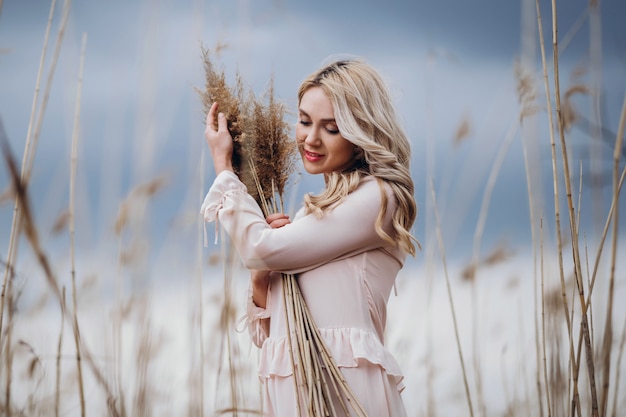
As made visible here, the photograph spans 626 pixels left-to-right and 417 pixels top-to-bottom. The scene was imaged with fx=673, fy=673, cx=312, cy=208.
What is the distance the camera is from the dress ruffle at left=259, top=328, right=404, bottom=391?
4.79ft

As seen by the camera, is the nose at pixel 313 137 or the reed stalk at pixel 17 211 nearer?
the reed stalk at pixel 17 211

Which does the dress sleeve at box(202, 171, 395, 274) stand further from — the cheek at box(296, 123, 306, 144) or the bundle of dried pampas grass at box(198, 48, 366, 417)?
the cheek at box(296, 123, 306, 144)

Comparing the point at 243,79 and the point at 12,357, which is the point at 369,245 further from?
the point at 12,357

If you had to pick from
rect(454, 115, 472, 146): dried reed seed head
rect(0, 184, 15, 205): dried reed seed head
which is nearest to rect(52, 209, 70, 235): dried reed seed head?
rect(0, 184, 15, 205): dried reed seed head

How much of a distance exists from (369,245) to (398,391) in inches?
13.6

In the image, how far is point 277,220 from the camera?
5.24 ft

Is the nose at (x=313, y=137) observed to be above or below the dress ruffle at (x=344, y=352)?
above

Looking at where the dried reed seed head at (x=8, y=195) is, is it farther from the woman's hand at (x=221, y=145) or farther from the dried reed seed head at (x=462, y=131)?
the dried reed seed head at (x=462, y=131)

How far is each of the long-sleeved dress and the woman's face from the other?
0.31 ft

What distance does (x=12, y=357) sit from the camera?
136 cm

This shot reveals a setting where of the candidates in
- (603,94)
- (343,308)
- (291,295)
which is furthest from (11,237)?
(603,94)

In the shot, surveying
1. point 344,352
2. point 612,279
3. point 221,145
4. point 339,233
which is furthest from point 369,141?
point 612,279

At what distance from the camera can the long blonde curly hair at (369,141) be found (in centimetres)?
159

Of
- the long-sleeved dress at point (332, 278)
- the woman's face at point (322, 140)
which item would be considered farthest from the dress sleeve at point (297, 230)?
the woman's face at point (322, 140)
